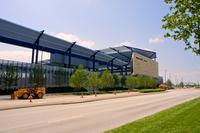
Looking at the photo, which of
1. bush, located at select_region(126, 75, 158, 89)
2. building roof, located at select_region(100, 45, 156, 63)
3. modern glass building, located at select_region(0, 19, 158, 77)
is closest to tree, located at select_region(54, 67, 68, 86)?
modern glass building, located at select_region(0, 19, 158, 77)

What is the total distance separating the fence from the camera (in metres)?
50.5

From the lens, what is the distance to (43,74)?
5766 cm

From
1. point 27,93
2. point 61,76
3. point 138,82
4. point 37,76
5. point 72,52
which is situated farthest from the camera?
point 138,82

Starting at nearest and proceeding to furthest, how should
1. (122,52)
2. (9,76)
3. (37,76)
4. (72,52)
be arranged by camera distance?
(9,76)
(37,76)
(72,52)
(122,52)

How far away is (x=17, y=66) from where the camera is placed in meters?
54.1

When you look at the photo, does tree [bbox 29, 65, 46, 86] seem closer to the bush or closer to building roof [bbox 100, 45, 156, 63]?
the bush

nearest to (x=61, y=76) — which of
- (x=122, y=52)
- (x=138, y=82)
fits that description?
(x=138, y=82)

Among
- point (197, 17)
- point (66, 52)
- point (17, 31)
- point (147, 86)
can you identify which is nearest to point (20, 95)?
point (17, 31)

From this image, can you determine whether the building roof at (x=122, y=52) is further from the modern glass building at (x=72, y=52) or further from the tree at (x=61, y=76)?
the tree at (x=61, y=76)

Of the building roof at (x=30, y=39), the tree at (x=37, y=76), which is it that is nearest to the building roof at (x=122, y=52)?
the building roof at (x=30, y=39)

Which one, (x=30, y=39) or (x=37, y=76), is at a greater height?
(x=30, y=39)

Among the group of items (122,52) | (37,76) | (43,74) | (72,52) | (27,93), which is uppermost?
(122,52)

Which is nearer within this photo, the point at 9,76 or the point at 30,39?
the point at 9,76

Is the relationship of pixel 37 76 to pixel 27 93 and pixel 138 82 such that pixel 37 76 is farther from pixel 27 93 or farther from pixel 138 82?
pixel 138 82
